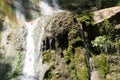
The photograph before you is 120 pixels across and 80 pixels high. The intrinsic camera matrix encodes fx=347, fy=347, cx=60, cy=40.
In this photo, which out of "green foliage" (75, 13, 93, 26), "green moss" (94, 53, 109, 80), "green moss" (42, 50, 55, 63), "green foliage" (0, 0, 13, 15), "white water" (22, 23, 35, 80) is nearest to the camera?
"green moss" (94, 53, 109, 80)

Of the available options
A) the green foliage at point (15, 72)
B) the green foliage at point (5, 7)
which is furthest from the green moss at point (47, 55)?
the green foliage at point (5, 7)

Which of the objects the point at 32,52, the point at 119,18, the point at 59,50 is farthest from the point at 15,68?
the point at 119,18

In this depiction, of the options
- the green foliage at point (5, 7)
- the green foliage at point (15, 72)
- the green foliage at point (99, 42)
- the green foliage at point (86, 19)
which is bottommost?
the green foliage at point (15, 72)

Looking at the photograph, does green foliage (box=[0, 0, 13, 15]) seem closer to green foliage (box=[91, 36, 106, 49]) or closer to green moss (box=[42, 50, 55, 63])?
green moss (box=[42, 50, 55, 63])

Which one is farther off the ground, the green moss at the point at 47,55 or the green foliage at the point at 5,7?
the green foliage at the point at 5,7

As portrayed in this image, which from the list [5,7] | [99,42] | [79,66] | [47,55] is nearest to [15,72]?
[47,55]

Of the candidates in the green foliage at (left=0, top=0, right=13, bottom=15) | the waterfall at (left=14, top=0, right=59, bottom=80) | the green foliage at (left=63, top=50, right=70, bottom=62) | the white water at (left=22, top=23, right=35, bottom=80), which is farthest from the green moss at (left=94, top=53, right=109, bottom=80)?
the green foliage at (left=0, top=0, right=13, bottom=15)

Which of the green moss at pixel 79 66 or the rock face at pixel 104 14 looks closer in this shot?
the green moss at pixel 79 66

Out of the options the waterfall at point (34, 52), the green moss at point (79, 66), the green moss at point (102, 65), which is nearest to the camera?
the green moss at point (79, 66)

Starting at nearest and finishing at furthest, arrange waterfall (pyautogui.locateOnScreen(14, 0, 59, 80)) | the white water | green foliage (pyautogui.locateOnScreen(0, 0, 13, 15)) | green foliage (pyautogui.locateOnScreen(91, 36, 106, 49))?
waterfall (pyautogui.locateOnScreen(14, 0, 59, 80))
the white water
green foliage (pyautogui.locateOnScreen(91, 36, 106, 49))
green foliage (pyautogui.locateOnScreen(0, 0, 13, 15))

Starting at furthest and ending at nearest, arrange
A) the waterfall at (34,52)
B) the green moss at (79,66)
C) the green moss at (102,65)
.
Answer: the waterfall at (34,52), the green moss at (102,65), the green moss at (79,66)

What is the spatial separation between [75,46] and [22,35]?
237 cm

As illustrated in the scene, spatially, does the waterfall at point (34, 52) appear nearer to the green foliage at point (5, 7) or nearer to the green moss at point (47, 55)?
the green moss at point (47, 55)

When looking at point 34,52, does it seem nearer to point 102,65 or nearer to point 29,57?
point 29,57
